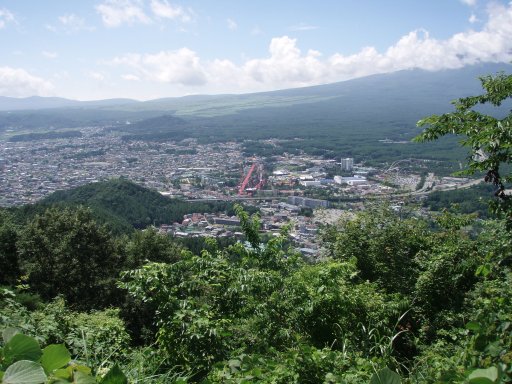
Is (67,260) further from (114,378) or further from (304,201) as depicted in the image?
(304,201)

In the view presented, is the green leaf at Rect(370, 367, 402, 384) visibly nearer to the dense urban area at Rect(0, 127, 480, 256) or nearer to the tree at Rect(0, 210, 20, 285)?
the tree at Rect(0, 210, 20, 285)

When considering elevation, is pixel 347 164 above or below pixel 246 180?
above

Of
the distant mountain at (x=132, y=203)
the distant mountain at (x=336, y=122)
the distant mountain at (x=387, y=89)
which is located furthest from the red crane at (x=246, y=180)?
the distant mountain at (x=387, y=89)

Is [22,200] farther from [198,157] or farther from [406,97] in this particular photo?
[406,97]

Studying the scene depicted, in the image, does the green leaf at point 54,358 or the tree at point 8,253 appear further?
the tree at point 8,253

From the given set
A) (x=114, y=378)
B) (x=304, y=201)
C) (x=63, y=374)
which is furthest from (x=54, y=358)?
(x=304, y=201)

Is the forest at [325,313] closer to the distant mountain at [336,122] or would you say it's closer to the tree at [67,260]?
the tree at [67,260]

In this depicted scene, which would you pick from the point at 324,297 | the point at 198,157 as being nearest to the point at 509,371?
the point at 324,297
